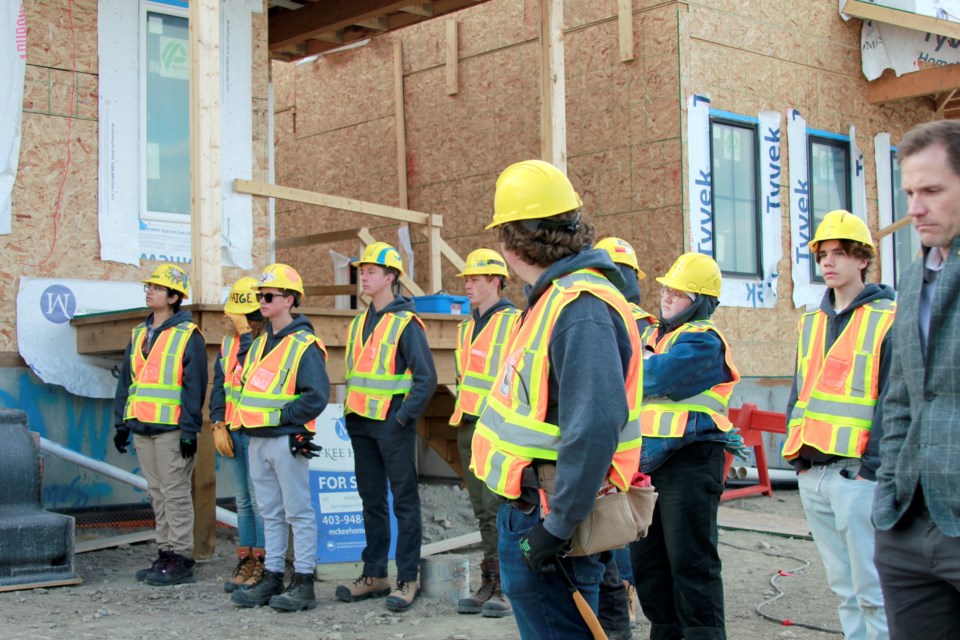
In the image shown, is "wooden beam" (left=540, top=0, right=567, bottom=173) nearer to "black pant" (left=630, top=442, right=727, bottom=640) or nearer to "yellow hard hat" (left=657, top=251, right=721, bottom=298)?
"yellow hard hat" (left=657, top=251, right=721, bottom=298)

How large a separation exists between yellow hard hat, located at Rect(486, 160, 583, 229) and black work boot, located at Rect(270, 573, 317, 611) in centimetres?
425

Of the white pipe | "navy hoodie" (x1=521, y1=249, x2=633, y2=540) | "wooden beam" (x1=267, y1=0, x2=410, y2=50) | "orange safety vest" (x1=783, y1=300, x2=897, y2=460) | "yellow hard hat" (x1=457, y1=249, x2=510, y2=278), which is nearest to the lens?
"navy hoodie" (x1=521, y1=249, x2=633, y2=540)

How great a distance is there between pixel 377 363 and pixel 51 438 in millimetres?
4168

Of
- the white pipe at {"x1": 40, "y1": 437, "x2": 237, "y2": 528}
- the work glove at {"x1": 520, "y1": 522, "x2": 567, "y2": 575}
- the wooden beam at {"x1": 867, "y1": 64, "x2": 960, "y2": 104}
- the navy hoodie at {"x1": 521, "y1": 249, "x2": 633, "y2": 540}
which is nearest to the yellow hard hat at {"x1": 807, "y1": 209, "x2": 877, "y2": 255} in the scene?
the navy hoodie at {"x1": 521, "y1": 249, "x2": 633, "y2": 540}

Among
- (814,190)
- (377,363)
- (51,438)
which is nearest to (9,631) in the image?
(377,363)

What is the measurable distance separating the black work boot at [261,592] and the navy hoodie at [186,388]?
4.59 feet

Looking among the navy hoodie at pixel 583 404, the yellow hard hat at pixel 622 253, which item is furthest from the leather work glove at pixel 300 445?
the navy hoodie at pixel 583 404

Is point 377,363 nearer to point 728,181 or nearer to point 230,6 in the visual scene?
point 230,6

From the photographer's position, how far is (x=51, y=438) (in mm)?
9633

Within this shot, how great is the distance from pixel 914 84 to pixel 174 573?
11.7 meters

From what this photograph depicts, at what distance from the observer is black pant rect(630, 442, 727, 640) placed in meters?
4.84

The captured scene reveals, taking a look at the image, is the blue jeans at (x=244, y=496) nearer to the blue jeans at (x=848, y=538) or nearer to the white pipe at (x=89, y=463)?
the white pipe at (x=89, y=463)

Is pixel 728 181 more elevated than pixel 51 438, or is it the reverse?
pixel 728 181

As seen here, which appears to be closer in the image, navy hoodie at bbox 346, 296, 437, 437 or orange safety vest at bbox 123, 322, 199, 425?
navy hoodie at bbox 346, 296, 437, 437
